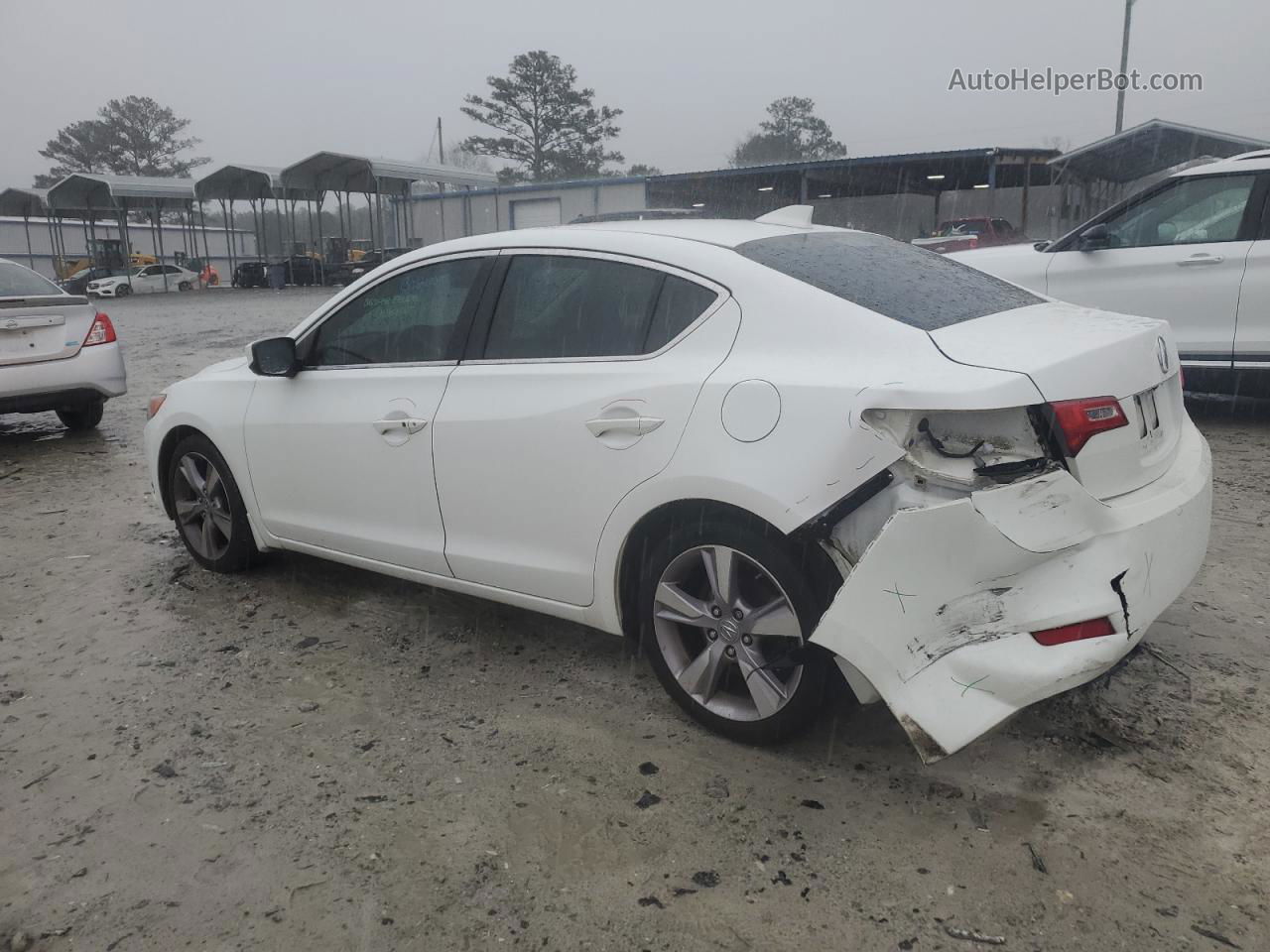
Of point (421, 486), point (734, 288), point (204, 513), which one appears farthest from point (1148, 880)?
point (204, 513)

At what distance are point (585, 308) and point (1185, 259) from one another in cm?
533

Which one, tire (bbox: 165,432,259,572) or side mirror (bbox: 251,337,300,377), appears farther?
tire (bbox: 165,432,259,572)

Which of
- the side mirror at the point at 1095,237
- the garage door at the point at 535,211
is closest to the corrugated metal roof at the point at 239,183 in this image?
the garage door at the point at 535,211

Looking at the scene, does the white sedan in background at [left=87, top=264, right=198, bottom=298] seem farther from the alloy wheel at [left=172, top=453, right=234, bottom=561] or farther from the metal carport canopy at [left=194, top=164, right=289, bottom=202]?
the alloy wheel at [left=172, top=453, right=234, bottom=561]

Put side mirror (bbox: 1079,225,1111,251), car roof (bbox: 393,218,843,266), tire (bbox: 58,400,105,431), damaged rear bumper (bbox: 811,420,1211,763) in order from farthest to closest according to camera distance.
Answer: tire (bbox: 58,400,105,431) < side mirror (bbox: 1079,225,1111,251) < car roof (bbox: 393,218,843,266) < damaged rear bumper (bbox: 811,420,1211,763)

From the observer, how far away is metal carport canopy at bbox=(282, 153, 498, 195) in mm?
35812

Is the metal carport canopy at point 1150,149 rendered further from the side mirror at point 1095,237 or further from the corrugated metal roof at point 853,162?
the side mirror at point 1095,237

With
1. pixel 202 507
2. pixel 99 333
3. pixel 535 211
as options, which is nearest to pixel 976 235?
pixel 535 211

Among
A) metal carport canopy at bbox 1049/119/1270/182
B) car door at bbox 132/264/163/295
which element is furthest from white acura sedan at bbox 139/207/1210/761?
car door at bbox 132/264/163/295

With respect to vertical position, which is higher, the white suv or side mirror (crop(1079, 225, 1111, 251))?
side mirror (crop(1079, 225, 1111, 251))

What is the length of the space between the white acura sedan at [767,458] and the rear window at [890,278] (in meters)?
0.02

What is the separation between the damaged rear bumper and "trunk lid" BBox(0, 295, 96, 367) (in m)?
7.36

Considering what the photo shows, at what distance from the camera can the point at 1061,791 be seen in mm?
2695

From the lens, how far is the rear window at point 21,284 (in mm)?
7777
